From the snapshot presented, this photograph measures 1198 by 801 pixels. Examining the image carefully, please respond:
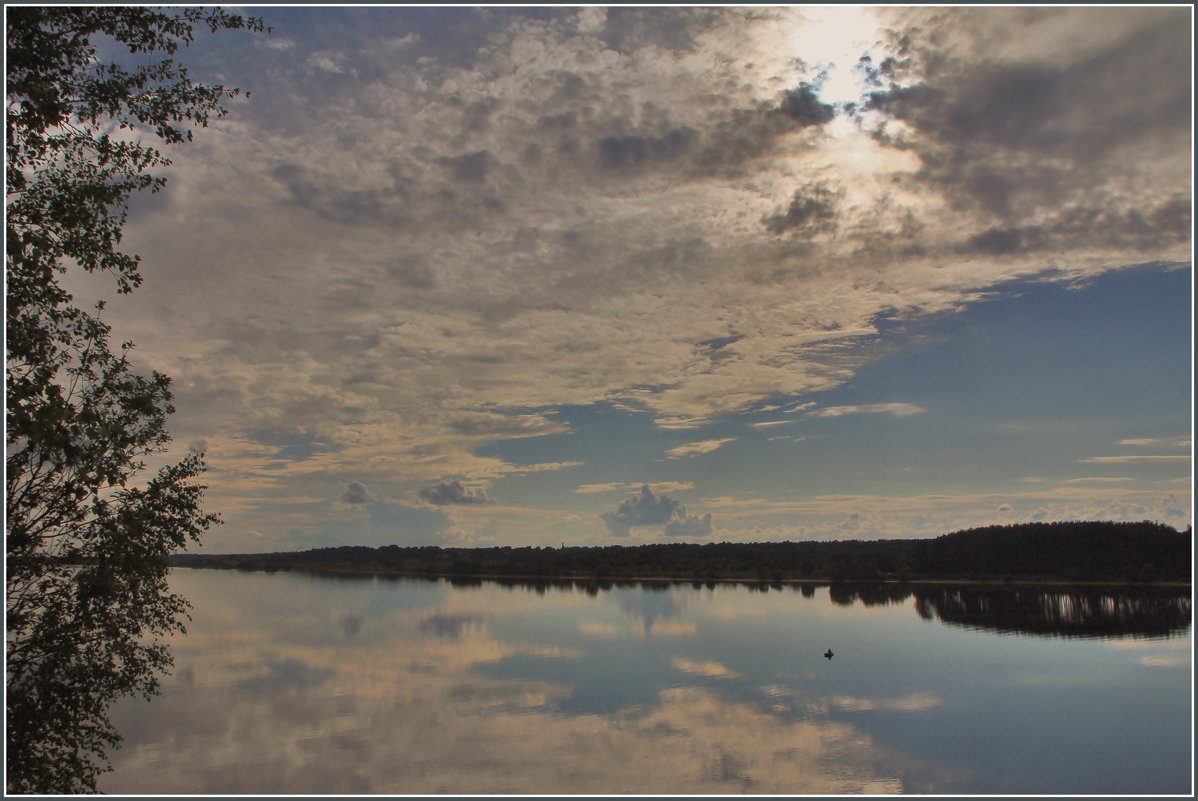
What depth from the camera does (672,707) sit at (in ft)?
103

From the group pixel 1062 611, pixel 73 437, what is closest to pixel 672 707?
pixel 73 437

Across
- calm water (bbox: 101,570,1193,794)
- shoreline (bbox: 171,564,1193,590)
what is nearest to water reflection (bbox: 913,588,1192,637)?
calm water (bbox: 101,570,1193,794)

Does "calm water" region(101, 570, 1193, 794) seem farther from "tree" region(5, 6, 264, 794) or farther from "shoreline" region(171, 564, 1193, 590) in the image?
"shoreline" region(171, 564, 1193, 590)

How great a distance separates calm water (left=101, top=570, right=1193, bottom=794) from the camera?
22.7 m

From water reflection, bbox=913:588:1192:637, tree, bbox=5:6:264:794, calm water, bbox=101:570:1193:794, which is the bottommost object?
calm water, bbox=101:570:1193:794

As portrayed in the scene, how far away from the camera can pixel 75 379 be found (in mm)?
10023

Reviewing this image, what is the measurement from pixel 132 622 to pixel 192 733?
1971 centimetres

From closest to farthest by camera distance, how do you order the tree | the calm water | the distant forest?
the tree
the calm water
the distant forest

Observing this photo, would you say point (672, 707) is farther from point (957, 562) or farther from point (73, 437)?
point (957, 562)

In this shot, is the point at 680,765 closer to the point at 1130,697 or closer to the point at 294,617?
the point at 1130,697

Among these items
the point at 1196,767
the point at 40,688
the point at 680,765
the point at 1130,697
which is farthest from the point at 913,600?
the point at 40,688

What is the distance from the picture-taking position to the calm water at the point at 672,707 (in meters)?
22.7

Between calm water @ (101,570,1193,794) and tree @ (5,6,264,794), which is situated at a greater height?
tree @ (5,6,264,794)

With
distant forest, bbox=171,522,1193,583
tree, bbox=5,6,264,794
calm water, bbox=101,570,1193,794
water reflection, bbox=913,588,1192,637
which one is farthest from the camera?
distant forest, bbox=171,522,1193,583
